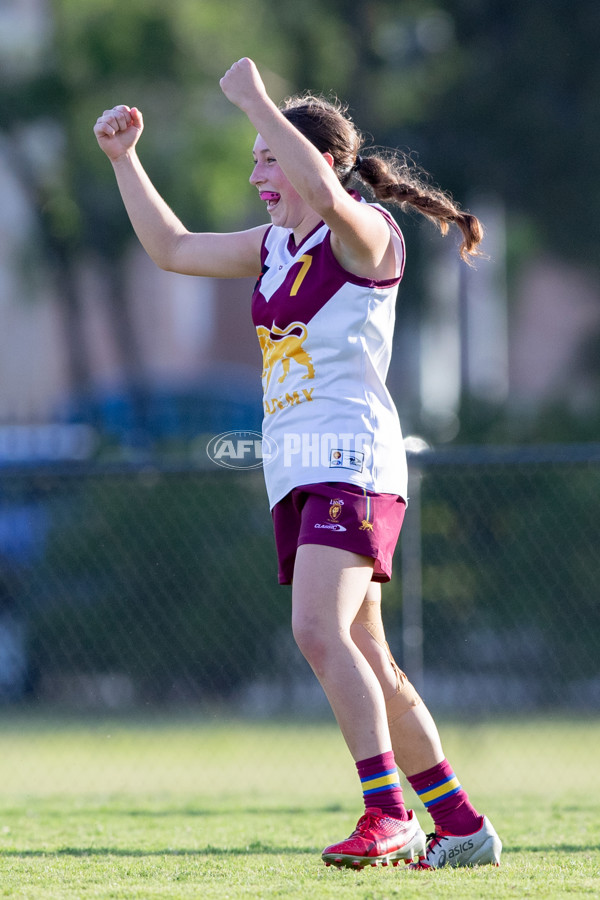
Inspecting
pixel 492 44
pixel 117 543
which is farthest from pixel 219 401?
pixel 117 543

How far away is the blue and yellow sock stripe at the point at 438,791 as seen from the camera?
3.72 m

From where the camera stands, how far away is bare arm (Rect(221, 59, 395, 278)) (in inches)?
133

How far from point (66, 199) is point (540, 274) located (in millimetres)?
11455

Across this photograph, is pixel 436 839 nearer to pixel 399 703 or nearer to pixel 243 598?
pixel 399 703

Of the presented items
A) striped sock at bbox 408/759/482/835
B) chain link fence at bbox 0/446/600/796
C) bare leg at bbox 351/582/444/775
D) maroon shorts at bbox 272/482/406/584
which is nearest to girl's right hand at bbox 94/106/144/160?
maroon shorts at bbox 272/482/406/584

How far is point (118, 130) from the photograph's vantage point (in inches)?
161

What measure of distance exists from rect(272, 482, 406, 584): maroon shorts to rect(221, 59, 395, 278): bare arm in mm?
651

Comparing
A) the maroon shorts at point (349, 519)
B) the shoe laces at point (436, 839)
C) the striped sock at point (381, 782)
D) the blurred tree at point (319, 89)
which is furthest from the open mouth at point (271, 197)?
the blurred tree at point (319, 89)

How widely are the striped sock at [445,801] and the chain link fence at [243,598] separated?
4.26m

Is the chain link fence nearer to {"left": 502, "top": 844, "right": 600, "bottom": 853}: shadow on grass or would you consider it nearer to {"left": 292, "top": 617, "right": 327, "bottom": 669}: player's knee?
{"left": 502, "top": 844, "right": 600, "bottom": 853}: shadow on grass

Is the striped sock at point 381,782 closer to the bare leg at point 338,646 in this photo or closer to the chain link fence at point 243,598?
the bare leg at point 338,646

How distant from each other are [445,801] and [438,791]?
0.12 ft

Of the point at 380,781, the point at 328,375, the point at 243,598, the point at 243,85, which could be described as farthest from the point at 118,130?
the point at 243,598

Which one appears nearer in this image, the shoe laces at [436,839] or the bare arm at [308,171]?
the bare arm at [308,171]
